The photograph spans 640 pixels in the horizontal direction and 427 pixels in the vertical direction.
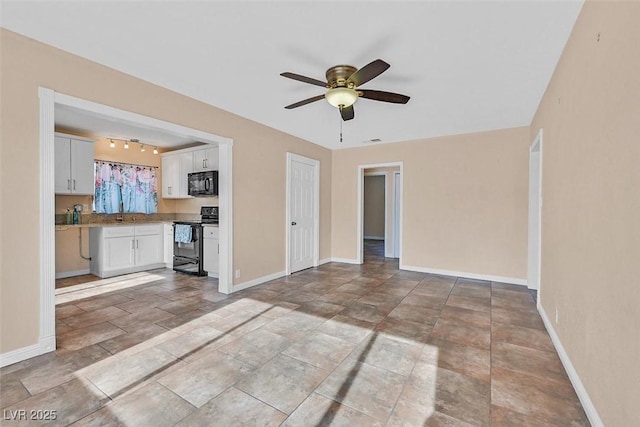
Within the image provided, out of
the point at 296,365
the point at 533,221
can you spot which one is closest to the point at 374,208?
the point at 533,221

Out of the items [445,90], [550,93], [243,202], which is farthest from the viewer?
[243,202]

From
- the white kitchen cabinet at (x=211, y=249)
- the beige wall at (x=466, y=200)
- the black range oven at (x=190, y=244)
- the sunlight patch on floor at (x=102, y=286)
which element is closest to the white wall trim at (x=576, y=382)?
the beige wall at (x=466, y=200)

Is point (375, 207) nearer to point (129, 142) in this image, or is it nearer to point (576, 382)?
point (129, 142)

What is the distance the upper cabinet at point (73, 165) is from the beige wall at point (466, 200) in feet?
17.2

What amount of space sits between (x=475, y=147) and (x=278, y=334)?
4489mm

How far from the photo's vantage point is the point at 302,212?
5.68 metres

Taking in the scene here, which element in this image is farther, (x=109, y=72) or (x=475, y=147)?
(x=475, y=147)

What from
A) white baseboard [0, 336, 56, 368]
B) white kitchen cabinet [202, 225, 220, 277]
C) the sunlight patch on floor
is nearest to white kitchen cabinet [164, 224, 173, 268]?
the sunlight patch on floor

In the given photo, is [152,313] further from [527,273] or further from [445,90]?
[527,273]

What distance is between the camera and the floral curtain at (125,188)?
5461 mm

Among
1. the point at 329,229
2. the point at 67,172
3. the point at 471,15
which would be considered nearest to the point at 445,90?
the point at 471,15

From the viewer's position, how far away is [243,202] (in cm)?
430

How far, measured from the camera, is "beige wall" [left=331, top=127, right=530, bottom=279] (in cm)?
467

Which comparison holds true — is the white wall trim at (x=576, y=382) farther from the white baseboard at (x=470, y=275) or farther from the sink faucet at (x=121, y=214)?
the sink faucet at (x=121, y=214)
